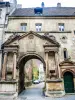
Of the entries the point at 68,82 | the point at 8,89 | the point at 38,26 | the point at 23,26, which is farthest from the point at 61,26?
the point at 8,89

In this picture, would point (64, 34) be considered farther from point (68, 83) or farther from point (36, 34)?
point (68, 83)

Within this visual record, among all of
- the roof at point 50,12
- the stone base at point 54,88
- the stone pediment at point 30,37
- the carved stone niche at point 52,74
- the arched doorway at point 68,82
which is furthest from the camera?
the roof at point 50,12

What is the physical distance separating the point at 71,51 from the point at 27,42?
20.4 ft

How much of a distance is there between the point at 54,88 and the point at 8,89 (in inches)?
215

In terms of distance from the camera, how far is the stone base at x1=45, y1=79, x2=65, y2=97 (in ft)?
60.2

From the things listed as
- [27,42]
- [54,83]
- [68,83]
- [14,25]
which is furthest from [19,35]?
[68,83]

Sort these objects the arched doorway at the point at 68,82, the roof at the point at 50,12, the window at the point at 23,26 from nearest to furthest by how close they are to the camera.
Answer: the arched doorway at the point at 68,82, the window at the point at 23,26, the roof at the point at 50,12

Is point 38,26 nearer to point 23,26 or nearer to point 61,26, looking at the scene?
point 23,26

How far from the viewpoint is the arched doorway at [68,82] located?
21.0 meters

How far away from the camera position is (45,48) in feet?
66.4

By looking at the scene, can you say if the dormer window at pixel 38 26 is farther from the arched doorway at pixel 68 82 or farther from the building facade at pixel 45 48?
Result: the arched doorway at pixel 68 82

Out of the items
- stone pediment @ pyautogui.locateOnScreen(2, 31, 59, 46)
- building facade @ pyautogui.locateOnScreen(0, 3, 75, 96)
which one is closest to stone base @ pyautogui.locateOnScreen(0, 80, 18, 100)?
building facade @ pyautogui.locateOnScreen(0, 3, 75, 96)

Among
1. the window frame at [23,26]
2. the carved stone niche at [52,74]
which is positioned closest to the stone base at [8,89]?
the carved stone niche at [52,74]

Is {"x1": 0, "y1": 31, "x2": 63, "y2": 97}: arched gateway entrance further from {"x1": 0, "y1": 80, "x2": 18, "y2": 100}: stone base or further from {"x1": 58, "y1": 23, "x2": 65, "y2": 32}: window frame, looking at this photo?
{"x1": 58, "y1": 23, "x2": 65, "y2": 32}: window frame
